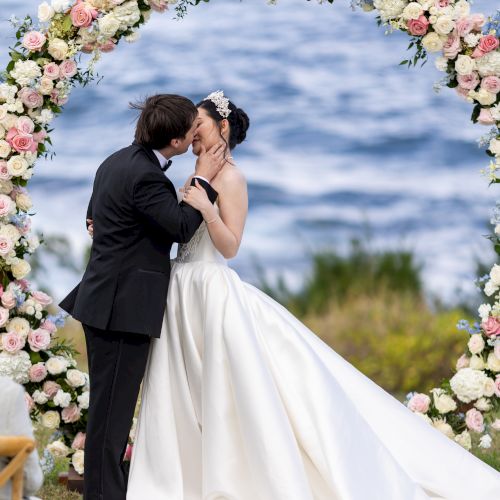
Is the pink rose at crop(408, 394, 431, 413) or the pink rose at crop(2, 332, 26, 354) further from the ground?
the pink rose at crop(2, 332, 26, 354)

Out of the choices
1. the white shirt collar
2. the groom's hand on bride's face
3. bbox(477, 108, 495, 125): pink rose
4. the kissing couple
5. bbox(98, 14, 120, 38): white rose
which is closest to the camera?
the kissing couple

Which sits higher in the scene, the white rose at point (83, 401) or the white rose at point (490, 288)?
the white rose at point (490, 288)

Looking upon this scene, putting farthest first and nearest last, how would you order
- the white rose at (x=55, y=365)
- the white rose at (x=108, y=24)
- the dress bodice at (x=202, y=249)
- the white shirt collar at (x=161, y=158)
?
the white rose at (x=55, y=365) → the white rose at (x=108, y=24) → the dress bodice at (x=202, y=249) → the white shirt collar at (x=161, y=158)

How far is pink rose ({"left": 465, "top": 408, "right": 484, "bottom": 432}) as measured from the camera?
19.5 ft

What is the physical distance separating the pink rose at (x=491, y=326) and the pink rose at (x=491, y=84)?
1350mm

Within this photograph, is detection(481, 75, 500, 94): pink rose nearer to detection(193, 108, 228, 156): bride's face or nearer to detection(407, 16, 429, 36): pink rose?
detection(407, 16, 429, 36): pink rose

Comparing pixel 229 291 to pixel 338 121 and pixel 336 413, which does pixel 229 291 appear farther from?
pixel 338 121

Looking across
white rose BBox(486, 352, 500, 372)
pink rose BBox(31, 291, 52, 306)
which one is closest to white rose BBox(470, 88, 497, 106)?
white rose BBox(486, 352, 500, 372)

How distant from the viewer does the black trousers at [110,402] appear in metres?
4.98

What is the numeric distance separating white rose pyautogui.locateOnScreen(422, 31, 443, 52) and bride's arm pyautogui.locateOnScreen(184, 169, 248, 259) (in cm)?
142

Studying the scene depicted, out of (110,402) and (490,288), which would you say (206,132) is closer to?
(110,402)

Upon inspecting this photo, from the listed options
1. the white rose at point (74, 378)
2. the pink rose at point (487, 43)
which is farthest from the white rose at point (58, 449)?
the pink rose at point (487, 43)

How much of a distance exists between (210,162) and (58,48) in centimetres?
129

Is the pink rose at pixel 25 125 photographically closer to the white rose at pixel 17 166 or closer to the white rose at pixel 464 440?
the white rose at pixel 17 166
